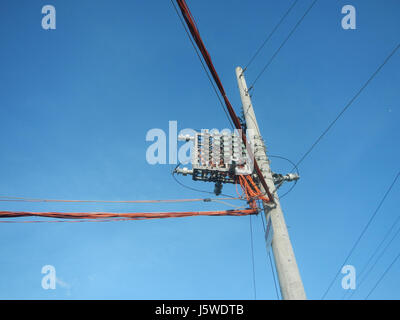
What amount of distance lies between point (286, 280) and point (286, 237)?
1023 mm

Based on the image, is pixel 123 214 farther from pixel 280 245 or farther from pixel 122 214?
pixel 280 245

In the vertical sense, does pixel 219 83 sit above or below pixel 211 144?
below

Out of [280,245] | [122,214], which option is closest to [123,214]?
[122,214]

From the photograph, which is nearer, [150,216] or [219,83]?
[219,83]

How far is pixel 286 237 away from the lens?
6.26 metres
